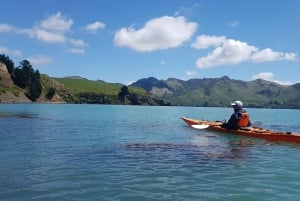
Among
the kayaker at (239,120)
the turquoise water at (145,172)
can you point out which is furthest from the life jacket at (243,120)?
the turquoise water at (145,172)

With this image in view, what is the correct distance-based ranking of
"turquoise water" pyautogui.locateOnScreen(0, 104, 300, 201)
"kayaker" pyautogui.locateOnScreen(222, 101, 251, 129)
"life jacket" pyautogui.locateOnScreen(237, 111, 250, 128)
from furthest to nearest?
"life jacket" pyautogui.locateOnScreen(237, 111, 250, 128), "kayaker" pyautogui.locateOnScreen(222, 101, 251, 129), "turquoise water" pyautogui.locateOnScreen(0, 104, 300, 201)

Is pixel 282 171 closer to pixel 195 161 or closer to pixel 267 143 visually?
pixel 195 161

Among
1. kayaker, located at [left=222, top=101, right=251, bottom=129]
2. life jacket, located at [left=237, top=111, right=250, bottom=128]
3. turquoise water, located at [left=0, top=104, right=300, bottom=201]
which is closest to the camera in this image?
turquoise water, located at [left=0, top=104, right=300, bottom=201]

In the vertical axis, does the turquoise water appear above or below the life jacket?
below

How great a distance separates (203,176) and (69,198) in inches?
258

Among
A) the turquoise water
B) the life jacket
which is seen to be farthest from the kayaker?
the turquoise water

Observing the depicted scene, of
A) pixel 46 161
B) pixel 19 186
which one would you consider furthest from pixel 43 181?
pixel 46 161

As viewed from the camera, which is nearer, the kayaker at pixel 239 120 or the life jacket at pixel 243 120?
the kayaker at pixel 239 120

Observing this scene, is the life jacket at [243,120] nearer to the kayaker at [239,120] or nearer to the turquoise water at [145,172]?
the kayaker at [239,120]

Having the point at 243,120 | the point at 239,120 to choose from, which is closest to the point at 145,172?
the point at 239,120

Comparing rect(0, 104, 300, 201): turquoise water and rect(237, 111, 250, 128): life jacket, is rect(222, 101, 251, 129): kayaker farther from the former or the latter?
rect(0, 104, 300, 201): turquoise water

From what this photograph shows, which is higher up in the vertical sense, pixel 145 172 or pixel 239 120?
pixel 239 120

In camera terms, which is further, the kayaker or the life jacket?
the life jacket

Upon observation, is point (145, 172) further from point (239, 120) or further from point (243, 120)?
point (243, 120)
